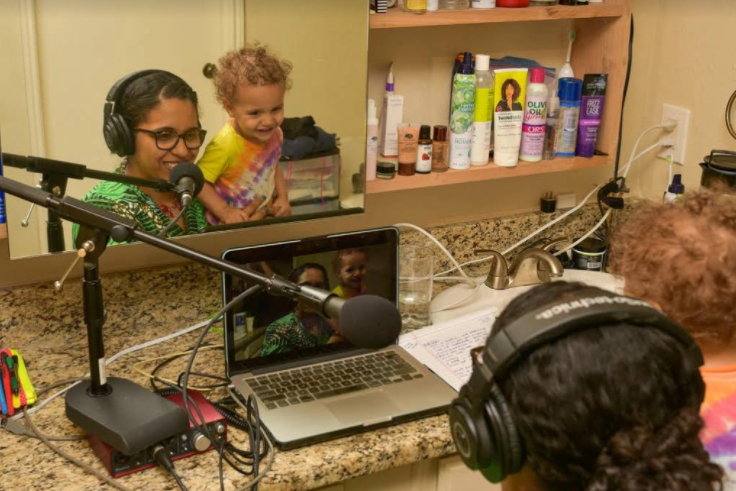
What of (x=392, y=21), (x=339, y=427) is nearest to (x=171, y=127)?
(x=392, y=21)

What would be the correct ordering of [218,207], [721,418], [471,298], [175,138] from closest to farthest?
1. [721,418]
2. [175,138]
3. [218,207]
4. [471,298]

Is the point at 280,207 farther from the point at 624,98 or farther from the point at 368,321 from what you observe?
the point at 624,98

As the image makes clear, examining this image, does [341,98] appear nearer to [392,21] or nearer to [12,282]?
[392,21]

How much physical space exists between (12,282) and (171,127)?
0.41m

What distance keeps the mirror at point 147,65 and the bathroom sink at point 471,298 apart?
14.2 inches

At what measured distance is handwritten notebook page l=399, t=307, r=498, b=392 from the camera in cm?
152

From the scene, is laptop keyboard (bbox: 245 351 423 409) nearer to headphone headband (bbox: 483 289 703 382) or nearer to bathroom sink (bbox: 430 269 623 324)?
bathroom sink (bbox: 430 269 623 324)

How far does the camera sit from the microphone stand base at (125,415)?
121 centimetres

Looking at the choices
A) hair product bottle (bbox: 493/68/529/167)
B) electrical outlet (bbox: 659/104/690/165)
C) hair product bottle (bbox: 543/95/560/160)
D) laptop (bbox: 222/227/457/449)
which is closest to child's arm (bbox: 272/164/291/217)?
laptop (bbox: 222/227/457/449)

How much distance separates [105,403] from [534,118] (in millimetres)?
1002

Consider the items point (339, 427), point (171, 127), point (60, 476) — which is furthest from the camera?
point (171, 127)

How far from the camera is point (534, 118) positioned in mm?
1755

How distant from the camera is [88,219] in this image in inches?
43.0

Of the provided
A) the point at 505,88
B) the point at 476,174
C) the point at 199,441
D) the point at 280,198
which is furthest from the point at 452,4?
the point at 199,441
